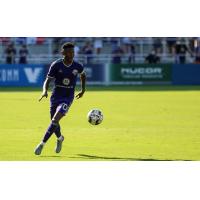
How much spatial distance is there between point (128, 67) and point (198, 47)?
A: 11.2 feet

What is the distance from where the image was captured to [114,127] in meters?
17.3

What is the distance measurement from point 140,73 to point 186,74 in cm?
206

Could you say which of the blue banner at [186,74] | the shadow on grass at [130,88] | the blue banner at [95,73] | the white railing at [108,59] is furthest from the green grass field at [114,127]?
the blue banner at [95,73]

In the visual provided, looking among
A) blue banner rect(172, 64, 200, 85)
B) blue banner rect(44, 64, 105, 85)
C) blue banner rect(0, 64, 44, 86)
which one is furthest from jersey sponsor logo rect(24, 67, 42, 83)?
blue banner rect(172, 64, 200, 85)

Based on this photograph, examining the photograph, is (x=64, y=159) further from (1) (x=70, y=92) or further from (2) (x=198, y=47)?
(2) (x=198, y=47)

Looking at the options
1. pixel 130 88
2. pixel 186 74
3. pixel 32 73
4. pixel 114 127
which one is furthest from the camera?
pixel 186 74

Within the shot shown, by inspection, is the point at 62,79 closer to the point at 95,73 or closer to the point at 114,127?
the point at 114,127

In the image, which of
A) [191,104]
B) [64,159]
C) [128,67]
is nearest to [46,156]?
[64,159]

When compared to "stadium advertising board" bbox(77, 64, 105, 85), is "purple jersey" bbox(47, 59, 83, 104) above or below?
above

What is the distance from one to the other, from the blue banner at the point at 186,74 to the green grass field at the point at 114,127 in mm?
3711

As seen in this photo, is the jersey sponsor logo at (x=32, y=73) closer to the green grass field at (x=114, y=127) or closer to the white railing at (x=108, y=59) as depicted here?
the white railing at (x=108, y=59)

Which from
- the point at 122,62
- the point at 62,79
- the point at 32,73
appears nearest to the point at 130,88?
the point at 122,62

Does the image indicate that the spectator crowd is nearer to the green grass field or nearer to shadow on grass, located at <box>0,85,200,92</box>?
shadow on grass, located at <box>0,85,200,92</box>

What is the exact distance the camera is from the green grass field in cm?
1302
